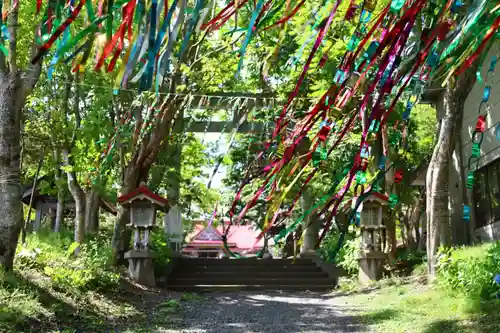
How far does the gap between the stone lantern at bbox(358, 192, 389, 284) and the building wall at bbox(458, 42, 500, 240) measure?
2130 mm

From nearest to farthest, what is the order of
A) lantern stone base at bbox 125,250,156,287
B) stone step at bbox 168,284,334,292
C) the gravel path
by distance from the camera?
the gravel path < lantern stone base at bbox 125,250,156,287 < stone step at bbox 168,284,334,292

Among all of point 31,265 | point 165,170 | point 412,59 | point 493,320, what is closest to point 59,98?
point 165,170

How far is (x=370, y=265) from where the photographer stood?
13445 millimetres

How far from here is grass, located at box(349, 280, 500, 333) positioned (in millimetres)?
6758

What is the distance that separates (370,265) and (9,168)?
8595mm

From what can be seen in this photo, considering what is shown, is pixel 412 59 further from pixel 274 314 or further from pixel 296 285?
pixel 296 285

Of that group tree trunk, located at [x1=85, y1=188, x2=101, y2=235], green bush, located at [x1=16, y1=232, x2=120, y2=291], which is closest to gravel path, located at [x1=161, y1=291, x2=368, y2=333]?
green bush, located at [x1=16, y1=232, x2=120, y2=291]

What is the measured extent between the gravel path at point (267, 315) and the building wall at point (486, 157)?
12.3 ft

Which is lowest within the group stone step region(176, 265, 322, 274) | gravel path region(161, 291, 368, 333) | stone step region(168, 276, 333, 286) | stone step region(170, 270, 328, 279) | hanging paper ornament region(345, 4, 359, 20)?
gravel path region(161, 291, 368, 333)

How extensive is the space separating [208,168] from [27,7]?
1172cm

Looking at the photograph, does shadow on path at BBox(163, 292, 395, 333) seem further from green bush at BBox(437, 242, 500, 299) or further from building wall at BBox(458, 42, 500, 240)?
building wall at BBox(458, 42, 500, 240)

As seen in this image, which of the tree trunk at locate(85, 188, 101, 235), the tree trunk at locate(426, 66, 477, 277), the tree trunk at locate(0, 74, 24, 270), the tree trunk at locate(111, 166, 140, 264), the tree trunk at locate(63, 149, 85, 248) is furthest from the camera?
the tree trunk at locate(85, 188, 101, 235)

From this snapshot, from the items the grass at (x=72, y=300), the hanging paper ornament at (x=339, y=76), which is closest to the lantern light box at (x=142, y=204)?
the grass at (x=72, y=300)

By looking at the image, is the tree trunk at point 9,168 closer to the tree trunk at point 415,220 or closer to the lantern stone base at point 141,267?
the lantern stone base at point 141,267
